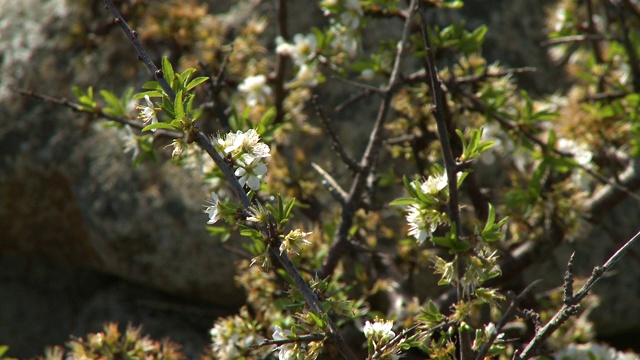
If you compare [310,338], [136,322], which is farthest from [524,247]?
[136,322]

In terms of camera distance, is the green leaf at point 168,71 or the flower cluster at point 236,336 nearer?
the green leaf at point 168,71

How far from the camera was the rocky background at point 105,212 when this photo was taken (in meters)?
3.03

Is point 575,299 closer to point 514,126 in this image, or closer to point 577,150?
point 514,126

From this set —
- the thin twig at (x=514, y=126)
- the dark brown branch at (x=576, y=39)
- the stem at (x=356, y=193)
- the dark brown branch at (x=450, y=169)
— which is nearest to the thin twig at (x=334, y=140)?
the stem at (x=356, y=193)

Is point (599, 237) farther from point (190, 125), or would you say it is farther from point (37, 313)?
point (37, 313)

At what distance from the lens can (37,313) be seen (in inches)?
142

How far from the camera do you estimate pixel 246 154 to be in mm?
1443

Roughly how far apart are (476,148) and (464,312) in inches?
16.5

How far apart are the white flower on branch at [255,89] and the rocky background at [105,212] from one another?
639 millimetres

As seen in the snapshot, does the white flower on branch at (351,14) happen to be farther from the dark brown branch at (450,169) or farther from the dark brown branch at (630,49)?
the dark brown branch at (630,49)

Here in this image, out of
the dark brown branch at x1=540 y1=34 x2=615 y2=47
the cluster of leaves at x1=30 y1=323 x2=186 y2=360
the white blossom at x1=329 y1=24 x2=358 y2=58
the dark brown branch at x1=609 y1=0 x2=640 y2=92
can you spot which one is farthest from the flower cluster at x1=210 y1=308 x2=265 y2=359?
the dark brown branch at x1=609 y1=0 x2=640 y2=92

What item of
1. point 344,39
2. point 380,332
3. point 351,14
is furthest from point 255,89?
point 380,332

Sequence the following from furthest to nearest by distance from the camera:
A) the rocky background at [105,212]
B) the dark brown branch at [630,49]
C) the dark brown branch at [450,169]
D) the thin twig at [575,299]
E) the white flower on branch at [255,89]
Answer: the rocky background at [105,212] < the white flower on branch at [255,89] < the dark brown branch at [630,49] < the dark brown branch at [450,169] < the thin twig at [575,299]

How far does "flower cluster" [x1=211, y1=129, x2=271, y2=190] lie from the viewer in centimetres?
143
